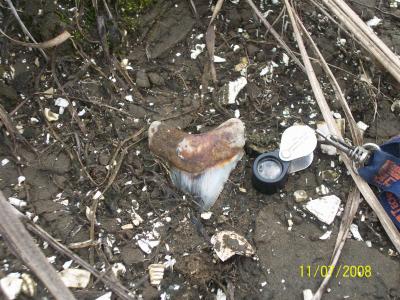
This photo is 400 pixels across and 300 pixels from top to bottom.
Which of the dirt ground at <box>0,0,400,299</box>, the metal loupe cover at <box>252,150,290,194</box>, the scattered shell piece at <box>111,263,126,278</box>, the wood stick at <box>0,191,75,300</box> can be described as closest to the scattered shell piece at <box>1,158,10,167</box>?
the dirt ground at <box>0,0,400,299</box>

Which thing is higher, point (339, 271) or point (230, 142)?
point (230, 142)

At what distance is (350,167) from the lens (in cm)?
173

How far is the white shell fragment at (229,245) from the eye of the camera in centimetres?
156

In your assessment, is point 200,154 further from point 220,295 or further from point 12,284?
point 12,284

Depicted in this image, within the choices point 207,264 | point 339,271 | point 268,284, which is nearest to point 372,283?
point 339,271

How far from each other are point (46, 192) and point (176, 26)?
2.89 feet

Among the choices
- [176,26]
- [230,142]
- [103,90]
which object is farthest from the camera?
[176,26]

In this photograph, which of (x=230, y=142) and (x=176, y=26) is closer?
(x=230, y=142)

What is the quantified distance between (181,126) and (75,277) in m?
0.68

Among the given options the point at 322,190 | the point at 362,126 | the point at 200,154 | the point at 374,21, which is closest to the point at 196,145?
the point at 200,154

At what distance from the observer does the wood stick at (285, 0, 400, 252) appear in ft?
5.37

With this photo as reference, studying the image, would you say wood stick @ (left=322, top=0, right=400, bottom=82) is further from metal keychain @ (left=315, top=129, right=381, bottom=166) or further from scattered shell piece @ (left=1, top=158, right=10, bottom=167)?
scattered shell piece @ (left=1, top=158, right=10, bottom=167)

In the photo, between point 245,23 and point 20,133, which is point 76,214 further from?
point 245,23

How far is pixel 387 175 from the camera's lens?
166 centimetres
